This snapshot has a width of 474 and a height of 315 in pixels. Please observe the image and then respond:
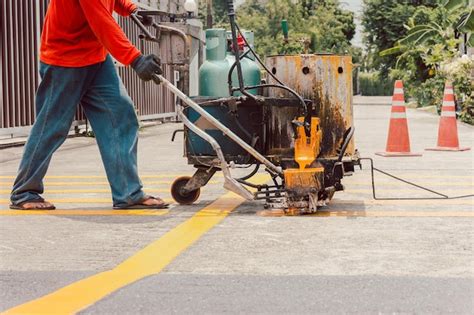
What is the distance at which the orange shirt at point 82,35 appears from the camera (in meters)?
6.43

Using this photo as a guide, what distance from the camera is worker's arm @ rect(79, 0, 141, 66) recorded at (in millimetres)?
6418

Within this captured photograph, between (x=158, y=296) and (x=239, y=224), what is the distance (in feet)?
6.96

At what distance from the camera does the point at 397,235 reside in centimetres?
567

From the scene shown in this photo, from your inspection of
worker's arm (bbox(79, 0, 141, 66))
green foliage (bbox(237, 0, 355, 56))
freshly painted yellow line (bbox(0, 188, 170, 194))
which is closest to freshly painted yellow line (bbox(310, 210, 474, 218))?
worker's arm (bbox(79, 0, 141, 66))

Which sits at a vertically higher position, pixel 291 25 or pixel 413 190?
pixel 291 25

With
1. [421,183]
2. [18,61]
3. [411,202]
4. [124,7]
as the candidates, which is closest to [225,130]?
[124,7]

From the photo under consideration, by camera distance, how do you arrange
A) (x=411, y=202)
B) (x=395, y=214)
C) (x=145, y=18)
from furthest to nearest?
1. (x=411, y=202)
2. (x=145, y=18)
3. (x=395, y=214)

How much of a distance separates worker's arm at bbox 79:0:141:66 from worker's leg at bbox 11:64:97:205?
1.50 feet

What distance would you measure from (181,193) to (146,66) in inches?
47.2

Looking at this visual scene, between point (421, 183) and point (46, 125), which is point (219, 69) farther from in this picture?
point (421, 183)

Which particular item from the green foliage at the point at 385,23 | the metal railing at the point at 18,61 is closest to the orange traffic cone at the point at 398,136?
the metal railing at the point at 18,61

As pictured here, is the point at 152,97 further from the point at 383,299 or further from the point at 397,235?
the point at 383,299

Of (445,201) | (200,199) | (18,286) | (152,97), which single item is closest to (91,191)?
(200,199)

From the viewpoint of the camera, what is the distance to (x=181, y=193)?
7.23 metres
